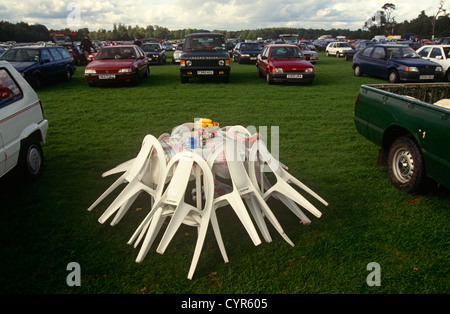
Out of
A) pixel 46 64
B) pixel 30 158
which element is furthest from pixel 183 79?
pixel 30 158

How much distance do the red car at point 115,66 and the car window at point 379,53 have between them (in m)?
10.5

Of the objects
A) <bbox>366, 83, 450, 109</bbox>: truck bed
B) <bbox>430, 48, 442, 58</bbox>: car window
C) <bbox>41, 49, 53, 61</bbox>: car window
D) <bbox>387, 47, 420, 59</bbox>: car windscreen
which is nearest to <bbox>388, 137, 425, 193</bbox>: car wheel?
<bbox>366, 83, 450, 109</bbox>: truck bed

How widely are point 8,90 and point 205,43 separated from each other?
10.6 metres

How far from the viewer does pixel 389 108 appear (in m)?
4.73

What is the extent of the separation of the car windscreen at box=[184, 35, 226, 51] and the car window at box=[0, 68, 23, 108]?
10.1 m

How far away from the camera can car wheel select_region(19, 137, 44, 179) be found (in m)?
4.81

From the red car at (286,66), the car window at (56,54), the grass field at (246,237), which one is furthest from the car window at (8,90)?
the car window at (56,54)

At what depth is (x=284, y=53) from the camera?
14469 mm

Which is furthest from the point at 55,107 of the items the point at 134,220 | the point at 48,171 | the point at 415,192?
the point at 415,192

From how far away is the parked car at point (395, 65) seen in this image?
13523 mm

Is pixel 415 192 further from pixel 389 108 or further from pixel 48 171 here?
pixel 48 171

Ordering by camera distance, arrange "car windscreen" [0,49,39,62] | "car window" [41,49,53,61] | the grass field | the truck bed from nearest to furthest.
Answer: the grass field
the truck bed
"car windscreen" [0,49,39,62]
"car window" [41,49,53,61]

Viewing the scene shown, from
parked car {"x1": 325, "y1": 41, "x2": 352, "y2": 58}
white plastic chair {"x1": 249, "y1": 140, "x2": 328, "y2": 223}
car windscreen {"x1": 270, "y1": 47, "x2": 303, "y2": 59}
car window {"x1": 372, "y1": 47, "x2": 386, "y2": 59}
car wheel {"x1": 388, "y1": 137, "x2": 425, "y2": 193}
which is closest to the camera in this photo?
white plastic chair {"x1": 249, "y1": 140, "x2": 328, "y2": 223}

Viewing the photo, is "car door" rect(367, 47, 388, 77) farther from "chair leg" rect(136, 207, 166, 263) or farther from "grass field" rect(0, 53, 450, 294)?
"chair leg" rect(136, 207, 166, 263)
